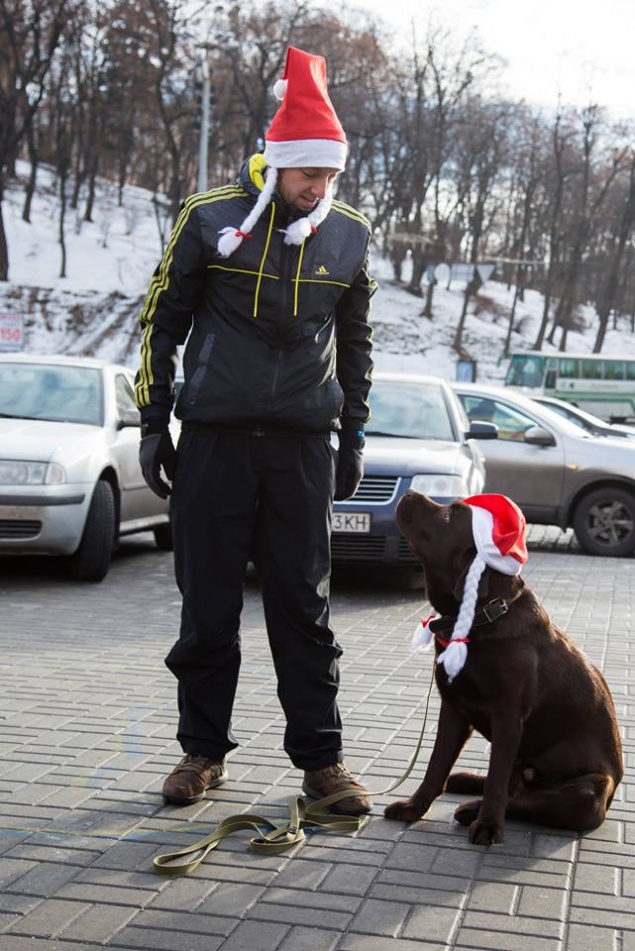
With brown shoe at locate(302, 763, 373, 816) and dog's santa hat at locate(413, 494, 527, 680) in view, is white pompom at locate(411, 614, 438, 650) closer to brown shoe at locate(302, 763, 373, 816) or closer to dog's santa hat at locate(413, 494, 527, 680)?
dog's santa hat at locate(413, 494, 527, 680)

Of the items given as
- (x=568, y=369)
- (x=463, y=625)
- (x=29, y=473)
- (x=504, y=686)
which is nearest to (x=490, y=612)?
(x=463, y=625)

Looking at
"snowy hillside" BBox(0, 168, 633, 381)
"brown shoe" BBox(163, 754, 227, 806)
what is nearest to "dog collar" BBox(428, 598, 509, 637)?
"brown shoe" BBox(163, 754, 227, 806)

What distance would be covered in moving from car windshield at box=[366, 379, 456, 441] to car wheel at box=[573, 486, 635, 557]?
3.03m

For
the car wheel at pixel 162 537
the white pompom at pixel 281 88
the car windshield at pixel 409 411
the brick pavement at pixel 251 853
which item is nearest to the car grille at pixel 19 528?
the brick pavement at pixel 251 853

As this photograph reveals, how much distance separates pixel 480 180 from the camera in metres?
59.1

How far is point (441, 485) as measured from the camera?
9859 mm

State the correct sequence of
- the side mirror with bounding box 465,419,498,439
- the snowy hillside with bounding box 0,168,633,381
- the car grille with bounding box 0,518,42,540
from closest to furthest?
1. the car grille with bounding box 0,518,42,540
2. the side mirror with bounding box 465,419,498,439
3. the snowy hillside with bounding box 0,168,633,381

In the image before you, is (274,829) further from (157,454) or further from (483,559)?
(157,454)

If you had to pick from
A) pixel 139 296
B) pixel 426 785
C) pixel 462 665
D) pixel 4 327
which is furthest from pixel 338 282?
pixel 139 296

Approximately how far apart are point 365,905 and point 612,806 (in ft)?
4.33

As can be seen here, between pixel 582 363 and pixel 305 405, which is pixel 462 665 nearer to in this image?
pixel 305 405

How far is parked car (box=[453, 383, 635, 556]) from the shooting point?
45.8ft

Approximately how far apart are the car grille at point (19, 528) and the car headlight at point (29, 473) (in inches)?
10.8

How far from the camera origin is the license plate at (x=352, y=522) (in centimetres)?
973
